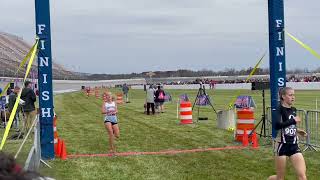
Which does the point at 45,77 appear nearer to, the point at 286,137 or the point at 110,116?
the point at 110,116

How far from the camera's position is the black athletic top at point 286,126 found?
7.76 m

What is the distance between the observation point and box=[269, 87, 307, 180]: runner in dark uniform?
7668 mm

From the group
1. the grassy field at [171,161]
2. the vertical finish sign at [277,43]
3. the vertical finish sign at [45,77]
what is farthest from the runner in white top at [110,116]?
the vertical finish sign at [277,43]

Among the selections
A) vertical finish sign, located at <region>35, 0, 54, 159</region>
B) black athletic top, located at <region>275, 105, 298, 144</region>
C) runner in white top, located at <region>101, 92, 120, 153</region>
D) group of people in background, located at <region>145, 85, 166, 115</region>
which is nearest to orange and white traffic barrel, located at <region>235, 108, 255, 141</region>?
runner in white top, located at <region>101, 92, 120, 153</region>

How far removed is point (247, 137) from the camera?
15.0m

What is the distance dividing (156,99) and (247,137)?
691 inches

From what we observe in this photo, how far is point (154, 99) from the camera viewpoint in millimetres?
31891

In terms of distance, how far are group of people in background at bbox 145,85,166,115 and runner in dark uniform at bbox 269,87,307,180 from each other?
2238 cm

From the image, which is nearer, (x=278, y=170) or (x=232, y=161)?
(x=278, y=170)

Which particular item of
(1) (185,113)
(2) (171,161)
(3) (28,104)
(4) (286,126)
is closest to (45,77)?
(2) (171,161)

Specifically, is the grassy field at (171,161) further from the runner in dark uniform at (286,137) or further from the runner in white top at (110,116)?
the runner in dark uniform at (286,137)

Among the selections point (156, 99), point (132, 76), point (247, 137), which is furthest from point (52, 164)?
point (132, 76)

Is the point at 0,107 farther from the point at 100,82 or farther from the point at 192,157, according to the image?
the point at 100,82

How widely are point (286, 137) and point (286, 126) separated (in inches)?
6.4
